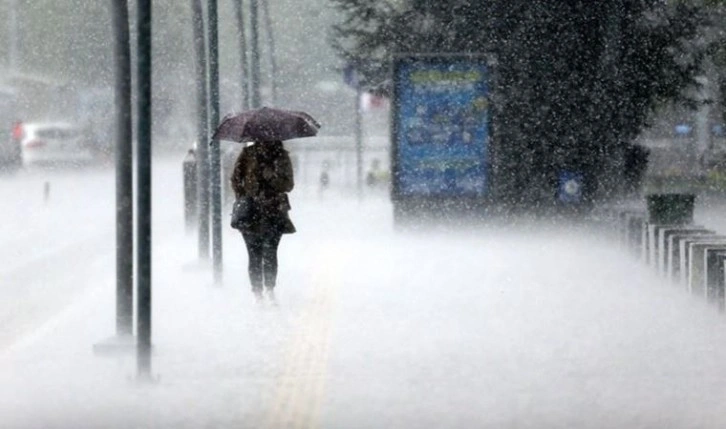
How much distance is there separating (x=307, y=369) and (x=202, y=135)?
830cm

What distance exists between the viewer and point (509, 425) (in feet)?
34.1

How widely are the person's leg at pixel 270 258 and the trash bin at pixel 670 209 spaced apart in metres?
5.88

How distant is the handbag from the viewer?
55.3ft

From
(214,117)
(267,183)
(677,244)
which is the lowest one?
(677,244)

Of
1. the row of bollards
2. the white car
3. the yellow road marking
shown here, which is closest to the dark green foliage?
the row of bollards

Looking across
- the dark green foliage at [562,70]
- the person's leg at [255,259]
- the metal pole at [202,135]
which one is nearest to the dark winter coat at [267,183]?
the person's leg at [255,259]

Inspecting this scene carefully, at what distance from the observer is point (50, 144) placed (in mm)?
59125

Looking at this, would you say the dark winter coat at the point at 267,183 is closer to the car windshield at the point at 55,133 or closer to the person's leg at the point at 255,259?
the person's leg at the point at 255,259

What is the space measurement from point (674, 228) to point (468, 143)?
7529 mm

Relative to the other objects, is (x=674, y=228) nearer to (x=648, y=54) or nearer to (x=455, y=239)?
(x=455, y=239)

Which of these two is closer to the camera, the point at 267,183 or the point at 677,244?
the point at 267,183

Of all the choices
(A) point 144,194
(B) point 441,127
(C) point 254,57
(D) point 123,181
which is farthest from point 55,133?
(A) point 144,194

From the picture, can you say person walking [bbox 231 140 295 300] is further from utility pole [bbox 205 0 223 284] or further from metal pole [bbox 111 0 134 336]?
metal pole [bbox 111 0 134 336]

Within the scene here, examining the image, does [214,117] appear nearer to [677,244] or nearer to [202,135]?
[202,135]
